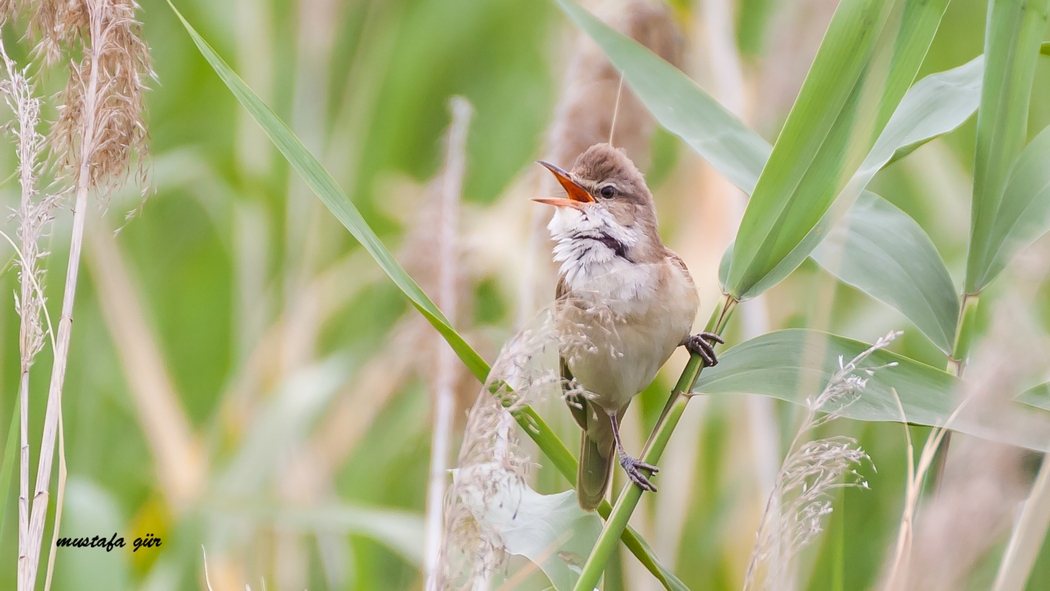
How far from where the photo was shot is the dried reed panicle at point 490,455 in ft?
2.85

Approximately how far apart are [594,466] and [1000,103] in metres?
0.86

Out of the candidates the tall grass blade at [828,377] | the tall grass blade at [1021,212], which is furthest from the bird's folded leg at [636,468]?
the tall grass blade at [1021,212]

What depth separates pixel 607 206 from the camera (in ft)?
5.04

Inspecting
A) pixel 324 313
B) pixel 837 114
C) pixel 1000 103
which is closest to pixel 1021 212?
pixel 1000 103

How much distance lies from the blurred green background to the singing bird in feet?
0.73

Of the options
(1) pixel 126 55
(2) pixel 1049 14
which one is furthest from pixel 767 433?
(1) pixel 126 55

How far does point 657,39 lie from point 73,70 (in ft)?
4.42

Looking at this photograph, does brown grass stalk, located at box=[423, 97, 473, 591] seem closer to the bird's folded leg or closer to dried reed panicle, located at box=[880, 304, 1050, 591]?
the bird's folded leg

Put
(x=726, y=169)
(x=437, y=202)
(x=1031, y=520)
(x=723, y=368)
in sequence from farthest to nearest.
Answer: (x=437, y=202) → (x=726, y=169) → (x=723, y=368) → (x=1031, y=520)

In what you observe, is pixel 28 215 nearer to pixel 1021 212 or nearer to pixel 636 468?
pixel 636 468

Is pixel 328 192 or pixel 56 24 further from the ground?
pixel 56 24

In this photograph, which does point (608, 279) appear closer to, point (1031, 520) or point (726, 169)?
point (726, 169)

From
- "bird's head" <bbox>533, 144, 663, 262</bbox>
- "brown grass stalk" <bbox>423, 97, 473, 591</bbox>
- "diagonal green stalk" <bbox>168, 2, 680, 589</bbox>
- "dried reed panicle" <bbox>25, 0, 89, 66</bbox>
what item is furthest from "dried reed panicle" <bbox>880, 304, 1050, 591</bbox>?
"dried reed panicle" <bbox>25, 0, 89, 66</bbox>

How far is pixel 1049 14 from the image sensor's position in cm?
104
